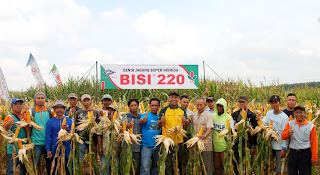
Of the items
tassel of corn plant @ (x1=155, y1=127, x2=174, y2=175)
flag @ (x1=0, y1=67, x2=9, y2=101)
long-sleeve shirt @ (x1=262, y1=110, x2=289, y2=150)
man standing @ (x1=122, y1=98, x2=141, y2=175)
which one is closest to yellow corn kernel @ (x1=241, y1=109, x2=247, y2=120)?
long-sleeve shirt @ (x1=262, y1=110, x2=289, y2=150)

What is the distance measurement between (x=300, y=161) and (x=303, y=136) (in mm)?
428

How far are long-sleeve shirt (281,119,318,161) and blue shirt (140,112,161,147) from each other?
2.11m

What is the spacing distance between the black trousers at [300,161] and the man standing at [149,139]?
2230mm

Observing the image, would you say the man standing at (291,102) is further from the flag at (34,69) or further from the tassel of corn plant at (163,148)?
the flag at (34,69)

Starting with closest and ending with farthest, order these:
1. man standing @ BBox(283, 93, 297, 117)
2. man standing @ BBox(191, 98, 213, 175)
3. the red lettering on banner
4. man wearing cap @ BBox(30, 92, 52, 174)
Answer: man wearing cap @ BBox(30, 92, 52, 174) → man standing @ BBox(191, 98, 213, 175) → man standing @ BBox(283, 93, 297, 117) → the red lettering on banner

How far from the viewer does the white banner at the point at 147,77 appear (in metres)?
8.98

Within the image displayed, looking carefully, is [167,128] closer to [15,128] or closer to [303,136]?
[303,136]

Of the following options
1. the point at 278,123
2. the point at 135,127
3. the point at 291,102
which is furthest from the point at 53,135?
the point at 291,102

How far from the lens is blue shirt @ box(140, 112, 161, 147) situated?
4.54m

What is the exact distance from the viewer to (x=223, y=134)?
429cm

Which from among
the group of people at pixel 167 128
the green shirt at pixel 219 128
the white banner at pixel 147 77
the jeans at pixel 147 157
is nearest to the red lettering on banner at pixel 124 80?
the white banner at pixel 147 77

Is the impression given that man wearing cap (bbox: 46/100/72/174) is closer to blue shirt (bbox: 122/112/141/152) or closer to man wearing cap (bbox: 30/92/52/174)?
man wearing cap (bbox: 30/92/52/174)

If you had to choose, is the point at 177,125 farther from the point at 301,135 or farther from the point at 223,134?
the point at 301,135

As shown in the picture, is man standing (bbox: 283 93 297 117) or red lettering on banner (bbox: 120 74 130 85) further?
red lettering on banner (bbox: 120 74 130 85)
